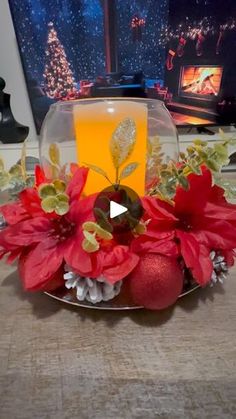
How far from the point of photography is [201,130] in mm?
1324

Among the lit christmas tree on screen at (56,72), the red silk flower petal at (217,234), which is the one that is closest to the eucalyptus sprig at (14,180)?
the red silk flower petal at (217,234)

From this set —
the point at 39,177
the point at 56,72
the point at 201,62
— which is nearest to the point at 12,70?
the point at 56,72

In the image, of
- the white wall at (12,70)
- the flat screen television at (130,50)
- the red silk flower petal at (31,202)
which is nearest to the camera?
the red silk flower petal at (31,202)

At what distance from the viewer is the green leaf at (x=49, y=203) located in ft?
1.05

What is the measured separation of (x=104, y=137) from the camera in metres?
0.41

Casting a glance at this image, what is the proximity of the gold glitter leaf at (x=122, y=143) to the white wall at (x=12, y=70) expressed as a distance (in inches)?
42.7

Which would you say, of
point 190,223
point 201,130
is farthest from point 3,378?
point 201,130

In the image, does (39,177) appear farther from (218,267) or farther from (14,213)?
(218,267)

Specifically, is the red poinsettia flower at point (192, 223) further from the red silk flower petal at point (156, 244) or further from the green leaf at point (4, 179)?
the green leaf at point (4, 179)

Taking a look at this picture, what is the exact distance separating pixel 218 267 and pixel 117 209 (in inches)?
6.1

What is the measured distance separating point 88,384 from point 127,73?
110 centimetres

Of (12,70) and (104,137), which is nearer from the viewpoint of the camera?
(104,137)

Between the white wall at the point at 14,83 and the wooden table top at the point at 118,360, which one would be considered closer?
the wooden table top at the point at 118,360

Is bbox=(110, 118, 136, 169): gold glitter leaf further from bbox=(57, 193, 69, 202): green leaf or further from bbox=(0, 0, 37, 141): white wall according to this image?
bbox=(0, 0, 37, 141): white wall
